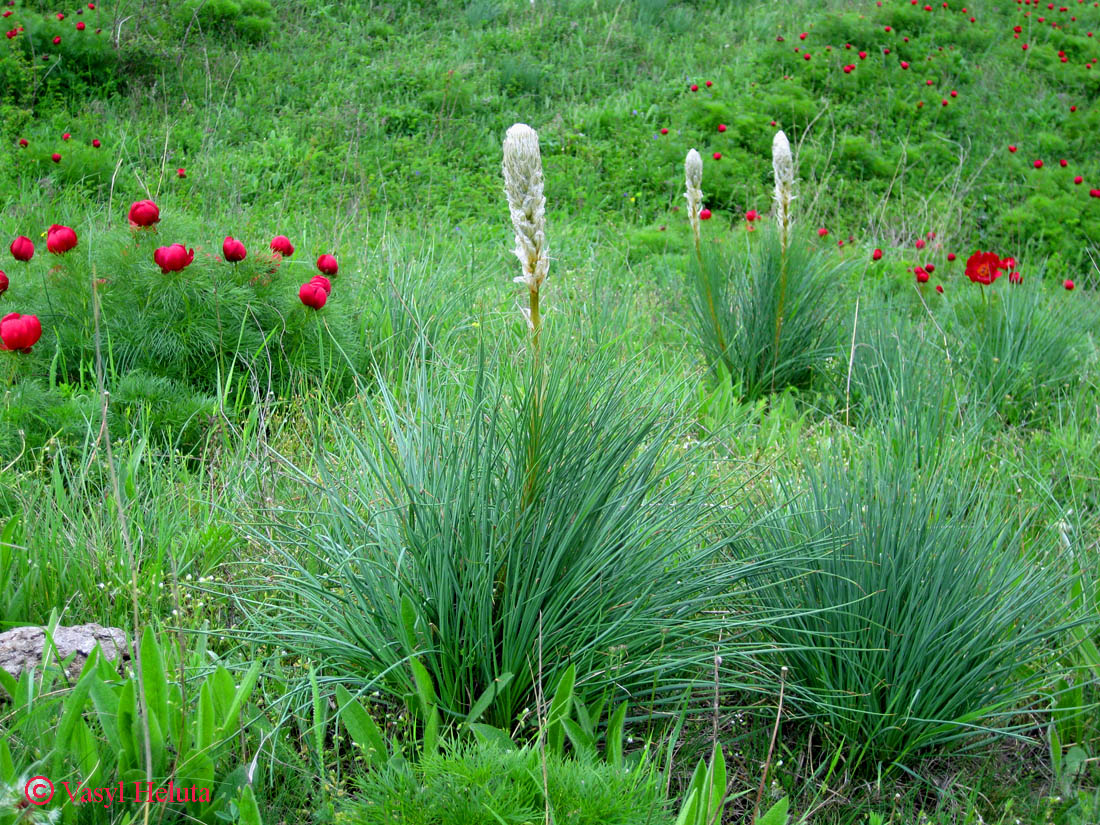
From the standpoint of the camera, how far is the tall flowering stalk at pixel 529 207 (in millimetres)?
1452

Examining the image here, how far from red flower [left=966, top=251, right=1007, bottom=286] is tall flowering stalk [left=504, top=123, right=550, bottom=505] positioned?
3.22m

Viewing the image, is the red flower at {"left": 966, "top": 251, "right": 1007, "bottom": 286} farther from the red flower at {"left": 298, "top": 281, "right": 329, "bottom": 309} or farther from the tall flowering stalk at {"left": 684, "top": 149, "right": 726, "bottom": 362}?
the red flower at {"left": 298, "top": 281, "right": 329, "bottom": 309}

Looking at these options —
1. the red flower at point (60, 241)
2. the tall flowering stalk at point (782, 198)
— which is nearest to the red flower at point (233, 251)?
the red flower at point (60, 241)

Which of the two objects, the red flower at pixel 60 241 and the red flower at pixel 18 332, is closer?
the red flower at pixel 18 332

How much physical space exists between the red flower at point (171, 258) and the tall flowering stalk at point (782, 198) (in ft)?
7.55

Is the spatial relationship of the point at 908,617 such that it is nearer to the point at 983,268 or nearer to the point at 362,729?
the point at 362,729

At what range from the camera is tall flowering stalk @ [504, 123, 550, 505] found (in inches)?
57.2

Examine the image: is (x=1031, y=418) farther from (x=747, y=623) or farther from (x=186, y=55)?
(x=186, y=55)

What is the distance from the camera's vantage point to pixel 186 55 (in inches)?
356

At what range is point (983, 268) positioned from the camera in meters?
4.08

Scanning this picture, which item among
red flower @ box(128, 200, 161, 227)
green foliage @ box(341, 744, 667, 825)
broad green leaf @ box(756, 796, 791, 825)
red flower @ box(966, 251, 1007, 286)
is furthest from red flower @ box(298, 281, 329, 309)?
red flower @ box(966, 251, 1007, 286)

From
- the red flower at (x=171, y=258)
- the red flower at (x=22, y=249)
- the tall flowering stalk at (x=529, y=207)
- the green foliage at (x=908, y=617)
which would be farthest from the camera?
the red flower at (x=22, y=249)

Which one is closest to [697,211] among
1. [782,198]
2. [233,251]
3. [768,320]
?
[782,198]

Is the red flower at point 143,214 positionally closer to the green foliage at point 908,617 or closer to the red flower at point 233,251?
the red flower at point 233,251
